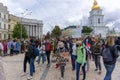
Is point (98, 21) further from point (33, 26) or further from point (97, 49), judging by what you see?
point (97, 49)

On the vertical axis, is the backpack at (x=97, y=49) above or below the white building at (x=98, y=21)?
below

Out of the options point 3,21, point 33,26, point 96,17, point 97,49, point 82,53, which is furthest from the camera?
point 96,17

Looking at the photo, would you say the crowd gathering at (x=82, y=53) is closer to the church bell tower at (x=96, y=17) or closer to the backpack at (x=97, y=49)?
the backpack at (x=97, y=49)

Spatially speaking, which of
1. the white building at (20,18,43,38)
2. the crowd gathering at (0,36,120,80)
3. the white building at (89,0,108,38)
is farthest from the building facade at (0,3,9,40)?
the white building at (89,0,108,38)

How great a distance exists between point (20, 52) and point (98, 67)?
16806 millimetres

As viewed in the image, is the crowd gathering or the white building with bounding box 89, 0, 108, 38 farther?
the white building with bounding box 89, 0, 108, 38

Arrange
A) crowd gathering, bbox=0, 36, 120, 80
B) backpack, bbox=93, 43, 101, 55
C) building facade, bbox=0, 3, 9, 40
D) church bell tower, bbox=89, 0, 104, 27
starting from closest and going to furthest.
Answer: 1. crowd gathering, bbox=0, 36, 120, 80
2. backpack, bbox=93, 43, 101, 55
3. building facade, bbox=0, 3, 9, 40
4. church bell tower, bbox=89, 0, 104, 27

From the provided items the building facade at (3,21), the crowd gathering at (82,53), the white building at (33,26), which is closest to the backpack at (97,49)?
the crowd gathering at (82,53)

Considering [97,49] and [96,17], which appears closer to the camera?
[97,49]

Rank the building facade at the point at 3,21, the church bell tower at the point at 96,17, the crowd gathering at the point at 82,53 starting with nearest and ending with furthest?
the crowd gathering at the point at 82,53, the building facade at the point at 3,21, the church bell tower at the point at 96,17

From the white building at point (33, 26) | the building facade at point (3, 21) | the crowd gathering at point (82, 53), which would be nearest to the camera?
the crowd gathering at point (82, 53)

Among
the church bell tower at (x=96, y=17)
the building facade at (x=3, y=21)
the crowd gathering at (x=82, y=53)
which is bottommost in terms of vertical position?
the crowd gathering at (x=82, y=53)

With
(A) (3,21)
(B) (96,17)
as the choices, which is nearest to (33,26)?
(B) (96,17)

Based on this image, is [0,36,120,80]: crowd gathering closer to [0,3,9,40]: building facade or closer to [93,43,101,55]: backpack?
[93,43,101,55]: backpack
